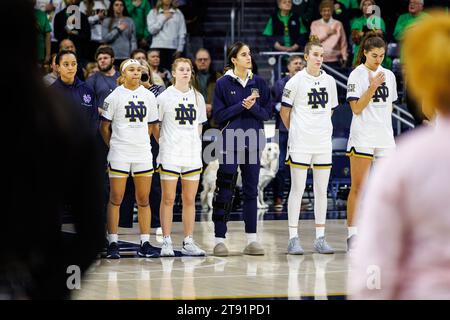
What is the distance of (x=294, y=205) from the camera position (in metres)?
9.61

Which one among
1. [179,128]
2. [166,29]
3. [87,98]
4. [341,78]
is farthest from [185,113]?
[341,78]

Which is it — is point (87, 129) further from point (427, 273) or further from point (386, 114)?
point (386, 114)

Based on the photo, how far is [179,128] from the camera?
9461 mm

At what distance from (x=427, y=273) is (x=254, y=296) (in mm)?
4433

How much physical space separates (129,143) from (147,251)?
3.42 feet

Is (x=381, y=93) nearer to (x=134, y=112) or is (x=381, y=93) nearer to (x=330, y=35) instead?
(x=134, y=112)

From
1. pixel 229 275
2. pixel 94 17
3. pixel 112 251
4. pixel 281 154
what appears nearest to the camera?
pixel 229 275

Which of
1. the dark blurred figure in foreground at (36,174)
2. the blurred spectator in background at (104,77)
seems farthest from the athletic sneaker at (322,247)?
the dark blurred figure in foreground at (36,174)

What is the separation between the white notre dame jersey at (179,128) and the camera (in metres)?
9.40

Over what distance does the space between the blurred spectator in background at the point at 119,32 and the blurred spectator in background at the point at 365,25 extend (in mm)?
3389

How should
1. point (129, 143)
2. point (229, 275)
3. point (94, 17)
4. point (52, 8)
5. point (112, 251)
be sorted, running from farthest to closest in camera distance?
point (94, 17) → point (52, 8) → point (112, 251) → point (129, 143) → point (229, 275)

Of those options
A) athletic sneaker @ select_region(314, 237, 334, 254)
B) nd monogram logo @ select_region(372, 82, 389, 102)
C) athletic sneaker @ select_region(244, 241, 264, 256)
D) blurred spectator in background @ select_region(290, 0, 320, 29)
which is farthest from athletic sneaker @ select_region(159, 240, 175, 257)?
blurred spectator in background @ select_region(290, 0, 320, 29)

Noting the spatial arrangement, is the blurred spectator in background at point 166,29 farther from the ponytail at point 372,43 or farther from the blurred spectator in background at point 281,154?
the ponytail at point 372,43

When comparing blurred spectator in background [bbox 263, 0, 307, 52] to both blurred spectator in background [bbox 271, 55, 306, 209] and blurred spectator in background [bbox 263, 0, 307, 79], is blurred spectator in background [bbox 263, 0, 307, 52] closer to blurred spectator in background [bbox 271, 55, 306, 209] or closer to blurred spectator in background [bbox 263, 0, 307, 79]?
blurred spectator in background [bbox 263, 0, 307, 79]
